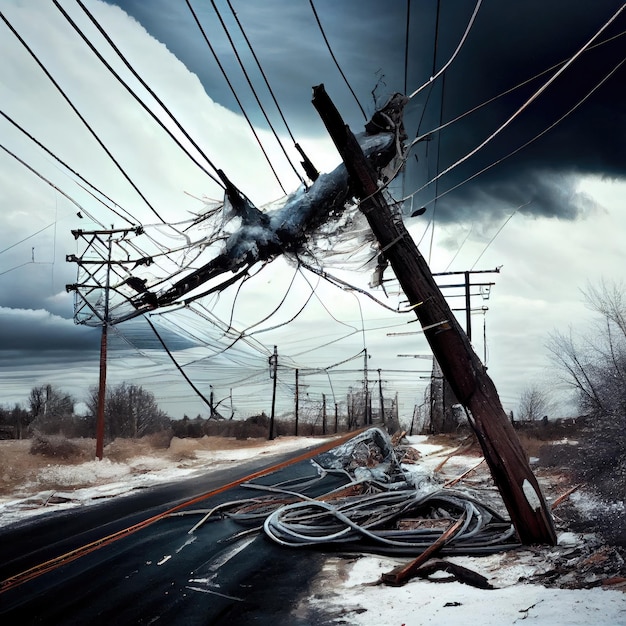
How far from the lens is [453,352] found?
284 inches

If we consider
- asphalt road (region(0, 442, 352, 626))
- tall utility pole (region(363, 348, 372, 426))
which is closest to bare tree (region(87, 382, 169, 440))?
tall utility pole (region(363, 348, 372, 426))

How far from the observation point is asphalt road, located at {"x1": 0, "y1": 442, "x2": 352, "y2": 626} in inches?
219

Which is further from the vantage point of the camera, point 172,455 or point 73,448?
point 172,455

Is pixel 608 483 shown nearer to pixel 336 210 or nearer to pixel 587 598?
pixel 587 598

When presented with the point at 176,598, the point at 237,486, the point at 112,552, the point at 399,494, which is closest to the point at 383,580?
the point at 176,598

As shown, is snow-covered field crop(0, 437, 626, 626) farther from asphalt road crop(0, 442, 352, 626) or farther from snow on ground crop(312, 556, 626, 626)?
asphalt road crop(0, 442, 352, 626)

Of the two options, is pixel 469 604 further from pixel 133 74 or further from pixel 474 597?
pixel 133 74

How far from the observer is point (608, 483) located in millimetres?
8945

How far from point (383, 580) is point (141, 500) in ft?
28.8

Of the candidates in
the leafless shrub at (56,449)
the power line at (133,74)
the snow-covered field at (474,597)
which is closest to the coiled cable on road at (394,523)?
the snow-covered field at (474,597)

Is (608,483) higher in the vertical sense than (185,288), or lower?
lower

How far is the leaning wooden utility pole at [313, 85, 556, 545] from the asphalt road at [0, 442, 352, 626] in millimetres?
2721

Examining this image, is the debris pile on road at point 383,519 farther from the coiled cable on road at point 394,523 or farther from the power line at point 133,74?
the power line at point 133,74

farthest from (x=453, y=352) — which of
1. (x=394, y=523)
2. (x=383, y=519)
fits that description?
(x=394, y=523)
